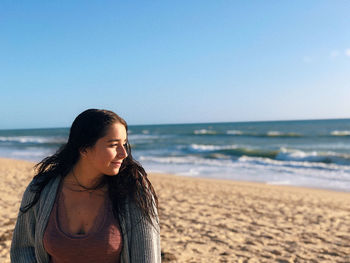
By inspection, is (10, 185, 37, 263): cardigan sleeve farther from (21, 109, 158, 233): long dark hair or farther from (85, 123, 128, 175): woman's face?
(85, 123, 128, 175): woman's face

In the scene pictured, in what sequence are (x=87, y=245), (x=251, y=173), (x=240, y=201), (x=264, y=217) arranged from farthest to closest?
(x=251, y=173)
(x=240, y=201)
(x=264, y=217)
(x=87, y=245)

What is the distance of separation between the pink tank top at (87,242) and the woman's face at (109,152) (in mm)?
282

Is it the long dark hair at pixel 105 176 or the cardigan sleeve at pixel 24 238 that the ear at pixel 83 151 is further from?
the cardigan sleeve at pixel 24 238

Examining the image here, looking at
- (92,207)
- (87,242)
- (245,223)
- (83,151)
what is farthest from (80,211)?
(245,223)

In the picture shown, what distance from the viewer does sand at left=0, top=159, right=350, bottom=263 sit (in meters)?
4.48

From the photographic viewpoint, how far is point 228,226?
18.8 ft

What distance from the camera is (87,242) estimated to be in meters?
1.78

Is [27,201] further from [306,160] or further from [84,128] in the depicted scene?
[306,160]

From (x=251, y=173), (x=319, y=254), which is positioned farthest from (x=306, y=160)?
(x=319, y=254)

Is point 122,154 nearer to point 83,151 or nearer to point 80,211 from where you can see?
point 83,151

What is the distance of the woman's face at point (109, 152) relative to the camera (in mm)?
1852

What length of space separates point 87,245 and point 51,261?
11.8 inches

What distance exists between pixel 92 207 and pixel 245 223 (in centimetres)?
459

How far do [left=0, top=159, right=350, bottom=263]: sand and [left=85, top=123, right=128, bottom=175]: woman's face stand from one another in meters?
2.62
